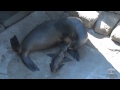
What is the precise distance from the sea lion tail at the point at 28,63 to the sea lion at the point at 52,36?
0.03 meters

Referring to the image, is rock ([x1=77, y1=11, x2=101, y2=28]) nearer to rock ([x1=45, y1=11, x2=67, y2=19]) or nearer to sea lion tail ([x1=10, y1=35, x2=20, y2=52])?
rock ([x1=45, y1=11, x2=67, y2=19])

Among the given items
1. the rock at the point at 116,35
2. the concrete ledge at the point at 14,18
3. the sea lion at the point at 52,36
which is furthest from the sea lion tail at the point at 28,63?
the rock at the point at 116,35

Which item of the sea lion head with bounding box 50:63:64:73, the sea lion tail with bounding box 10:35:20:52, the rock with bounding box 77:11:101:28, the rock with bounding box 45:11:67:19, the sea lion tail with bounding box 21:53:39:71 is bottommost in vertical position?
the sea lion tail with bounding box 21:53:39:71

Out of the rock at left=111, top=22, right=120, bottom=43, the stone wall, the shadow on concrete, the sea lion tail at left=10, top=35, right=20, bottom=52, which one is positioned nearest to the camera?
the shadow on concrete

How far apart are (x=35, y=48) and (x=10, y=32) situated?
1.72ft

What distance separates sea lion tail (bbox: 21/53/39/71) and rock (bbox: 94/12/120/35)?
1.22 metres

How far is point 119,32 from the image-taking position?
4.28 metres

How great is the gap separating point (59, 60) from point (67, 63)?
0.13 meters

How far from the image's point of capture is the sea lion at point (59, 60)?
367 centimetres

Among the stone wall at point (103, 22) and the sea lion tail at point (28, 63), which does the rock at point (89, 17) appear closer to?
the stone wall at point (103, 22)

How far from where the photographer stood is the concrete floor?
3615mm

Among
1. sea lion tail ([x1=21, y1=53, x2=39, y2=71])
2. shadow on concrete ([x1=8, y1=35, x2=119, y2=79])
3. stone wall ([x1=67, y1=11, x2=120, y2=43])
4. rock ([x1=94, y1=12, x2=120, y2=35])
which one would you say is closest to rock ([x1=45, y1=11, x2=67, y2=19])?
stone wall ([x1=67, y1=11, x2=120, y2=43])

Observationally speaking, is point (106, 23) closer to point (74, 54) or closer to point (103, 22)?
point (103, 22)
